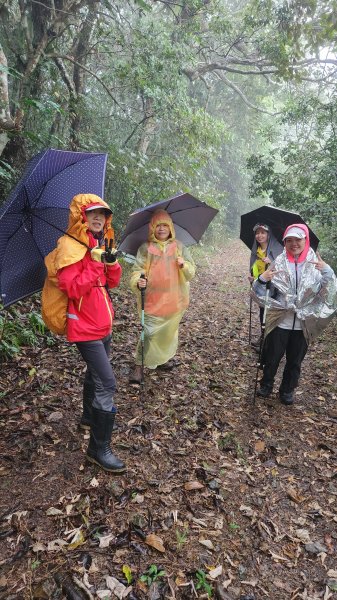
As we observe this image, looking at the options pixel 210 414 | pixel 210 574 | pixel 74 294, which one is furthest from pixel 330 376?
pixel 74 294

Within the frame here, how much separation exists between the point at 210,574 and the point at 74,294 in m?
2.36

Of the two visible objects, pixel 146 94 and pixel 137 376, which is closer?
pixel 137 376

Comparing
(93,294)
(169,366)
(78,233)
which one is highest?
(78,233)

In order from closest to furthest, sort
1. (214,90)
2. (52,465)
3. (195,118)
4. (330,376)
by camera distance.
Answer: (52,465) → (330,376) → (195,118) → (214,90)

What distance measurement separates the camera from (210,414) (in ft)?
16.2

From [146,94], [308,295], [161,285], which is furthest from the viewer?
[146,94]

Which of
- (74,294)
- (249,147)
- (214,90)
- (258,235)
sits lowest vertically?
(74,294)

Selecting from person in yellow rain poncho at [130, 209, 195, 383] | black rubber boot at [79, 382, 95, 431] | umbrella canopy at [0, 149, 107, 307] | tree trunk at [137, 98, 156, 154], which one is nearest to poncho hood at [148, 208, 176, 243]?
person in yellow rain poncho at [130, 209, 195, 383]

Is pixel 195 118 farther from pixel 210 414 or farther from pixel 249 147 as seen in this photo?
pixel 249 147

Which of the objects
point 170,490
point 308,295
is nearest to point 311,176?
point 308,295

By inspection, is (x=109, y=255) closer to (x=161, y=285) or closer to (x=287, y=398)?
(x=161, y=285)

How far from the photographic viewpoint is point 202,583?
108 inches

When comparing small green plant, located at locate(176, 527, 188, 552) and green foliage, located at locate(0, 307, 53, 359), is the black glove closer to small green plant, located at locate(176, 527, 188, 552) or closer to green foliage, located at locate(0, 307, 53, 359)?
small green plant, located at locate(176, 527, 188, 552)

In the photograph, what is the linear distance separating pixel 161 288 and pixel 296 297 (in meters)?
1.75
